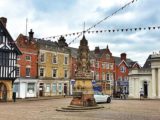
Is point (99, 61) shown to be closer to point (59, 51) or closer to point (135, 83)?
point (59, 51)

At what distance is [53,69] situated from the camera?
6781 centimetres

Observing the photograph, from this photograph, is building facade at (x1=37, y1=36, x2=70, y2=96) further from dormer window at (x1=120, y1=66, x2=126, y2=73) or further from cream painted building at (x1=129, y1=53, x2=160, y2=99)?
dormer window at (x1=120, y1=66, x2=126, y2=73)

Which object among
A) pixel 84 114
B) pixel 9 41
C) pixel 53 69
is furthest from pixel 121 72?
pixel 84 114

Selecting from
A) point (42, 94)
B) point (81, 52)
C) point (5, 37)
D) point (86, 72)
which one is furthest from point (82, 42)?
point (42, 94)

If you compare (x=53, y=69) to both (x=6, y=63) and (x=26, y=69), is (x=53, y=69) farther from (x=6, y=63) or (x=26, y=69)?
(x=6, y=63)

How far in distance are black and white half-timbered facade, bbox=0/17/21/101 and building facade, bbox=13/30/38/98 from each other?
1062 centimetres

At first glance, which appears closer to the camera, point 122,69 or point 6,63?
point 6,63

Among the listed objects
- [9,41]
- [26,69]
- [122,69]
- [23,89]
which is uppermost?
[9,41]

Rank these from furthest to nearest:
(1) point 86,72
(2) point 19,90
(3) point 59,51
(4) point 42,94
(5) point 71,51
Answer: (5) point 71,51 → (3) point 59,51 → (4) point 42,94 → (2) point 19,90 → (1) point 86,72

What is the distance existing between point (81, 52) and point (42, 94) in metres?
35.6

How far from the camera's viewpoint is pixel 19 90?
59344 millimetres

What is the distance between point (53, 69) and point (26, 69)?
752cm

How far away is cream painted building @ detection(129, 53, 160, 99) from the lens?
181ft

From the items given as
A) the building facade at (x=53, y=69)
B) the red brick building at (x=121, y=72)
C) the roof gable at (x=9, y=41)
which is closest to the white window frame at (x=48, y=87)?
the building facade at (x=53, y=69)
